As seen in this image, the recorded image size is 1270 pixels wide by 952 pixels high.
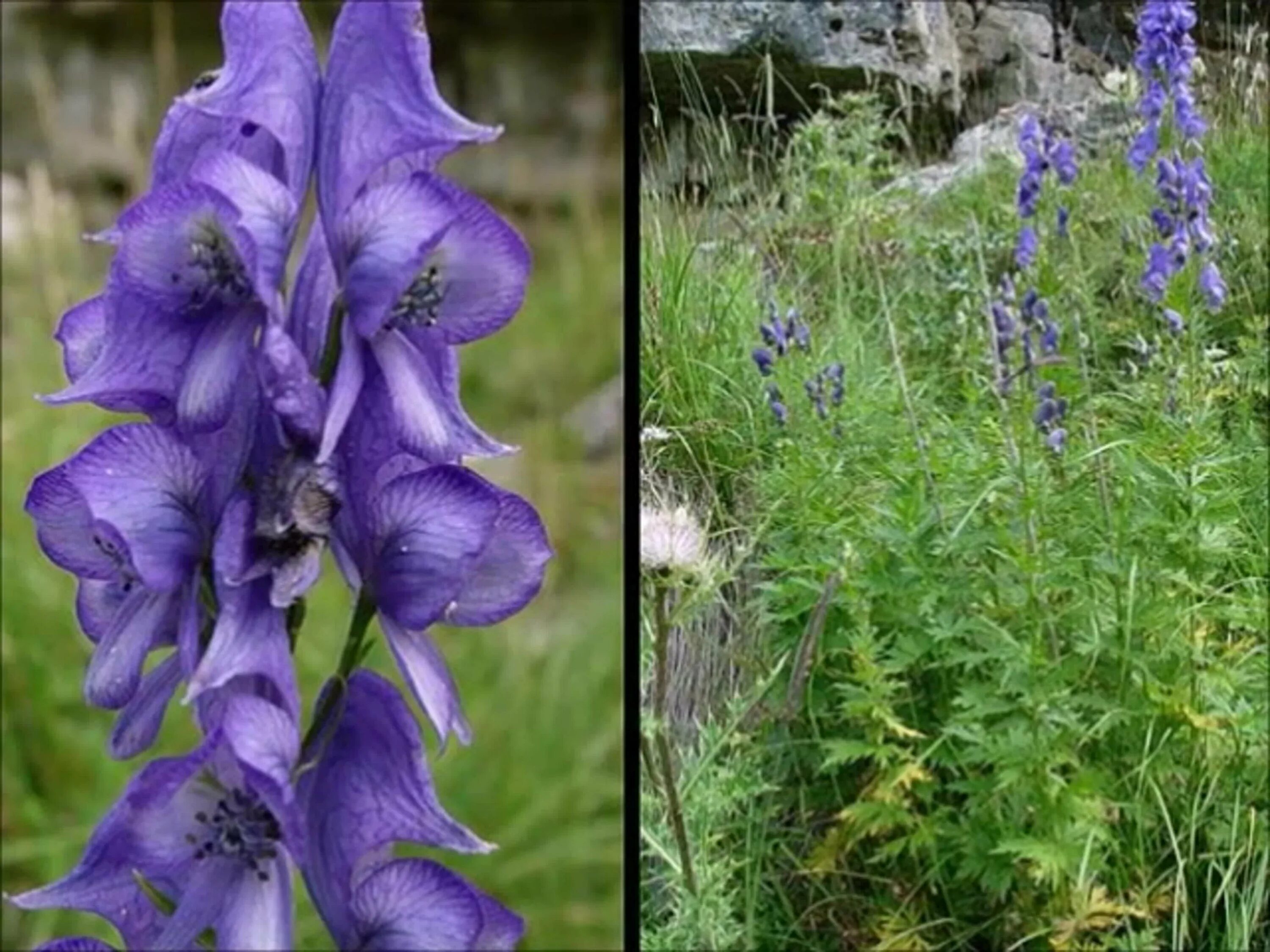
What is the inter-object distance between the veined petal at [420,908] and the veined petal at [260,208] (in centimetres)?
15

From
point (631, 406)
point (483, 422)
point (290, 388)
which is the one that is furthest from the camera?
point (483, 422)

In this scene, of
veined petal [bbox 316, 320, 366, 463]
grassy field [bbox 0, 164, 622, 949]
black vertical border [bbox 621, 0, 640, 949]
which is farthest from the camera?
grassy field [bbox 0, 164, 622, 949]

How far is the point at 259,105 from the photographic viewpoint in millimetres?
535

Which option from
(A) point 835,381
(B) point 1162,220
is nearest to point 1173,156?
(B) point 1162,220

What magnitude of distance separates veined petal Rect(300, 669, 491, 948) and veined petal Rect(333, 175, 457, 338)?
10 centimetres

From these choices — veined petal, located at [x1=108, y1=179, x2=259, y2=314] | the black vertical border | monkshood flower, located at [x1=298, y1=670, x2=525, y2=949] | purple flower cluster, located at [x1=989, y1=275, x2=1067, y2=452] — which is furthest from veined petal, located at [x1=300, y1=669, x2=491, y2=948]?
purple flower cluster, located at [x1=989, y1=275, x2=1067, y2=452]

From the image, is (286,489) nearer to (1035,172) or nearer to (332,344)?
(332,344)

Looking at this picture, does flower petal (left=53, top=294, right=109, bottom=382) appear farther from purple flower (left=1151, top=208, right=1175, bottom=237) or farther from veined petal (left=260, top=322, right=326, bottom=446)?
purple flower (left=1151, top=208, right=1175, bottom=237)

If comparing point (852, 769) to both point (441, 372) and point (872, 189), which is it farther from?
point (441, 372)

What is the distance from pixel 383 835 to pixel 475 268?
150 mm

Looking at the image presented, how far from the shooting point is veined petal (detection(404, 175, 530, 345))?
53 centimetres

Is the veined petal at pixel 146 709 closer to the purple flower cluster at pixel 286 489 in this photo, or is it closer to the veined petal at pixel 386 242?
the purple flower cluster at pixel 286 489

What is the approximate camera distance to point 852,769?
0.85 metres

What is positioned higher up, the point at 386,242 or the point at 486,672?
the point at 386,242
